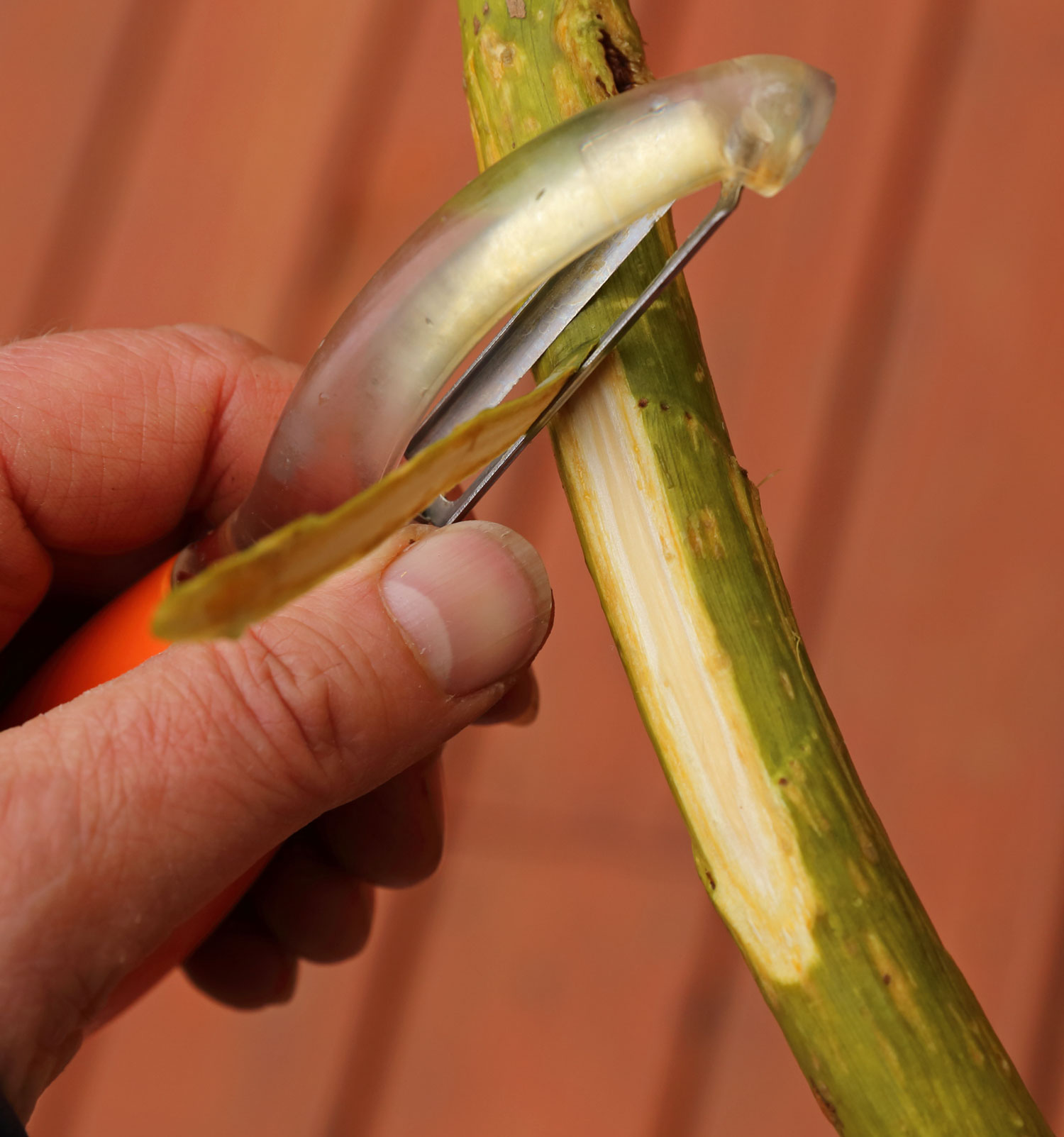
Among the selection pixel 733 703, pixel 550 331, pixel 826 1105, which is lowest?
pixel 826 1105

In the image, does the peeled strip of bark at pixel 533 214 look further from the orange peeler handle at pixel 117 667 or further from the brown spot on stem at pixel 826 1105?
the brown spot on stem at pixel 826 1105

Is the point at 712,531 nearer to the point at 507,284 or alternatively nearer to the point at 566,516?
the point at 507,284

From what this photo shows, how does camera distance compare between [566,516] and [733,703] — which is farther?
[566,516]

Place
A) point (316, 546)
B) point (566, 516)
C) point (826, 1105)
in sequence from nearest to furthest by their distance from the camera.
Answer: point (316, 546), point (826, 1105), point (566, 516)

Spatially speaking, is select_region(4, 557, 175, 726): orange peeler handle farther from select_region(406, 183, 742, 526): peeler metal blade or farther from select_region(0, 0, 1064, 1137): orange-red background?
select_region(0, 0, 1064, 1137): orange-red background

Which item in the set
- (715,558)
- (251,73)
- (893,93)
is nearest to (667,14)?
(893,93)

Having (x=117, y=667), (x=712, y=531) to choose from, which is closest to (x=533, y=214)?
(x=712, y=531)

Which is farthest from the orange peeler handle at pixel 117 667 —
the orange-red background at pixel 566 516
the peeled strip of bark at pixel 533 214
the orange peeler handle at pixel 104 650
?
the orange-red background at pixel 566 516
